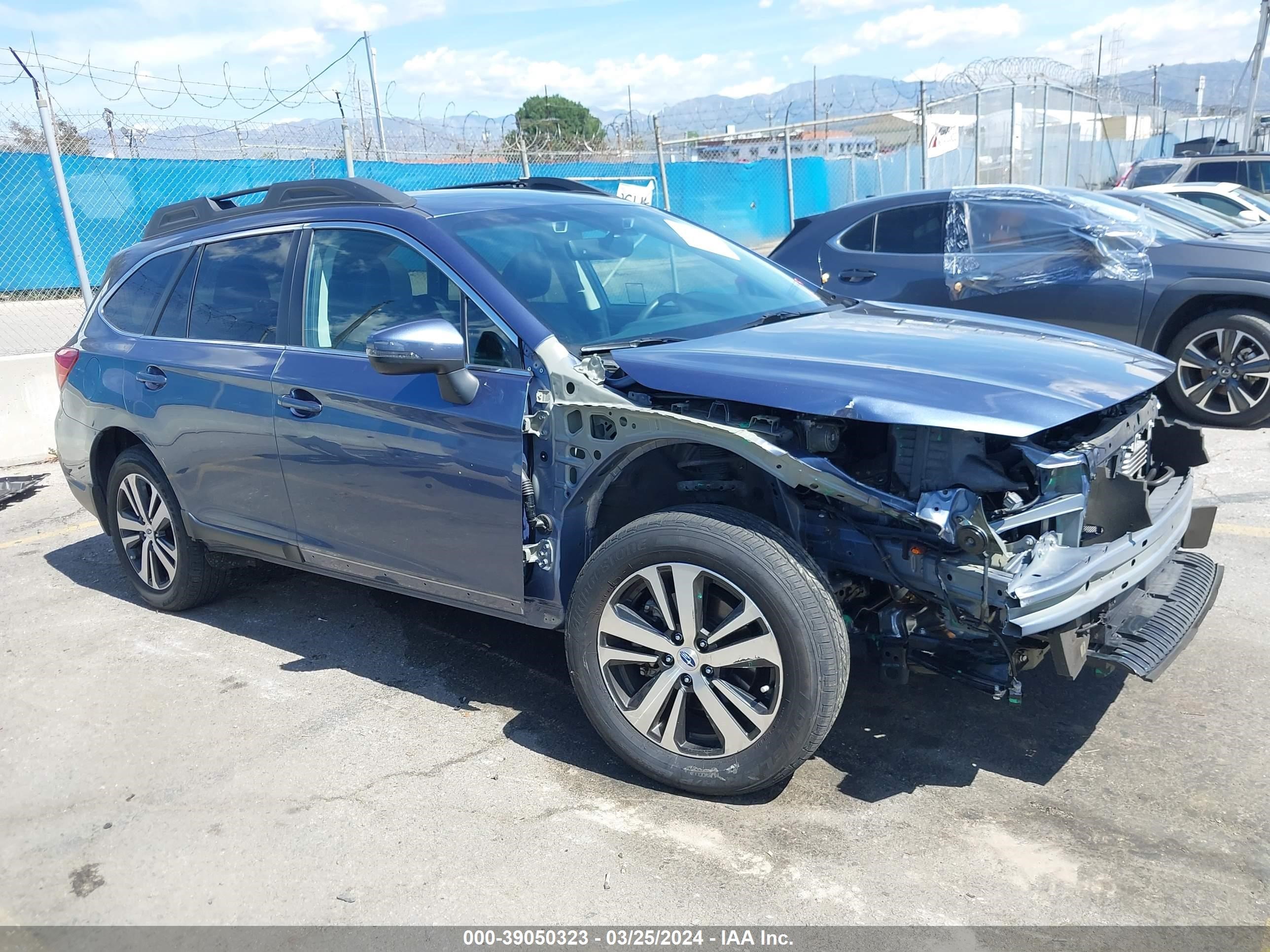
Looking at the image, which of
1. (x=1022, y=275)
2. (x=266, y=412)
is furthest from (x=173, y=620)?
(x=1022, y=275)

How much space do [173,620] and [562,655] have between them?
81.4 inches

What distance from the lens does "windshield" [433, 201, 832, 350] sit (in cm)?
380

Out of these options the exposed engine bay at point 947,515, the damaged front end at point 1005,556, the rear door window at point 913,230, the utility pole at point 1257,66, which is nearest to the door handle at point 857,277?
the rear door window at point 913,230

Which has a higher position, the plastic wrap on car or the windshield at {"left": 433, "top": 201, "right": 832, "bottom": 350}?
the windshield at {"left": 433, "top": 201, "right": 832, "bottom": 350}

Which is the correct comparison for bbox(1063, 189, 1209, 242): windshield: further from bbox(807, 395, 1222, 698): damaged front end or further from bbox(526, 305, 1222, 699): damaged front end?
bbox(807, 395, 1222, 698): damaged front end

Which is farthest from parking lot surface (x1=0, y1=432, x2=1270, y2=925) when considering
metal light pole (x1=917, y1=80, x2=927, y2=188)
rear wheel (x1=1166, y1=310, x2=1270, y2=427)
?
metal light pole (x1=917, y1=80, x2=927, y2=188)

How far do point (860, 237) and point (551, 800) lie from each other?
6.02m

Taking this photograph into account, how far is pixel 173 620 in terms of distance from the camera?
520 cm

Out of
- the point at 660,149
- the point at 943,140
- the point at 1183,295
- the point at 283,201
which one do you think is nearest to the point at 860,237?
the point at 1183,295

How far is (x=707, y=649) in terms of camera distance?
324 centimetres

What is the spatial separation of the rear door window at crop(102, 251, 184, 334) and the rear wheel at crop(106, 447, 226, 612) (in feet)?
2.00

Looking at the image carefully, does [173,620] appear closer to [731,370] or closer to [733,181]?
[731,370]

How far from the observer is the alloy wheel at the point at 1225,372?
7.01 metres

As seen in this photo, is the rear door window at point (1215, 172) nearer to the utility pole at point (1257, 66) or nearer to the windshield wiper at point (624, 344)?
the utility pole at point (1257, 66)
